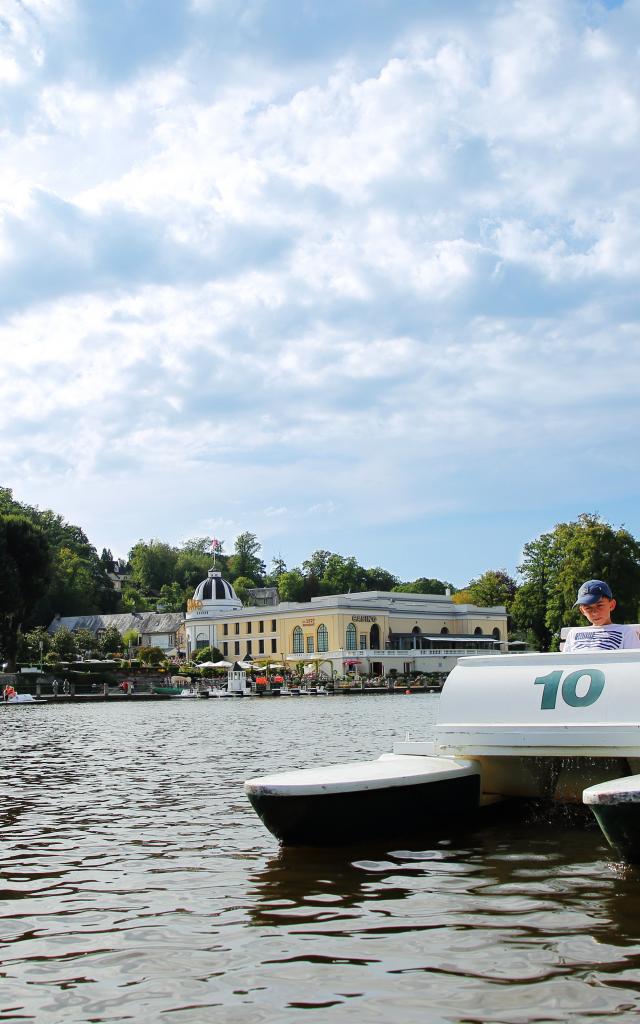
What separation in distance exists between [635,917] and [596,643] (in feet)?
12.7

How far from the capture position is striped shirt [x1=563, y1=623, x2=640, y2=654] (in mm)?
10188

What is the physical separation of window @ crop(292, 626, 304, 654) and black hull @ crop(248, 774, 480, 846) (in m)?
108

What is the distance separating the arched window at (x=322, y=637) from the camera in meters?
114

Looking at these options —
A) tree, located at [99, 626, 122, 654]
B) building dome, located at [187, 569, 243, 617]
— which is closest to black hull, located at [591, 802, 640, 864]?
tree, located at [99, 626, 122, 654]

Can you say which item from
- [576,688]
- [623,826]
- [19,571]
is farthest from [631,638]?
[19,571]

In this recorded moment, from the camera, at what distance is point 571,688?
948 cm

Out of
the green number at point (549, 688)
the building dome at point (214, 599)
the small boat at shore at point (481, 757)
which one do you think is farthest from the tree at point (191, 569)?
the green number at point (549, 688)

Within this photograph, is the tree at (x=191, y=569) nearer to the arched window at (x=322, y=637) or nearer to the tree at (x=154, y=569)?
the tree at (x=154, y=569)

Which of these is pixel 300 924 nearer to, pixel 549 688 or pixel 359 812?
pixel 359 812

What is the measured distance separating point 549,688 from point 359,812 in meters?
2.10

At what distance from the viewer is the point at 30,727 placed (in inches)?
1379

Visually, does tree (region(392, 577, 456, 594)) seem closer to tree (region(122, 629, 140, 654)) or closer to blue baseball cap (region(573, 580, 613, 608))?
tree (region(122, 629, 140, 654))

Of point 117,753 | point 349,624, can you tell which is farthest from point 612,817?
point 349,624

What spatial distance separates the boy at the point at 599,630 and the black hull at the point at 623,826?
2.43m
